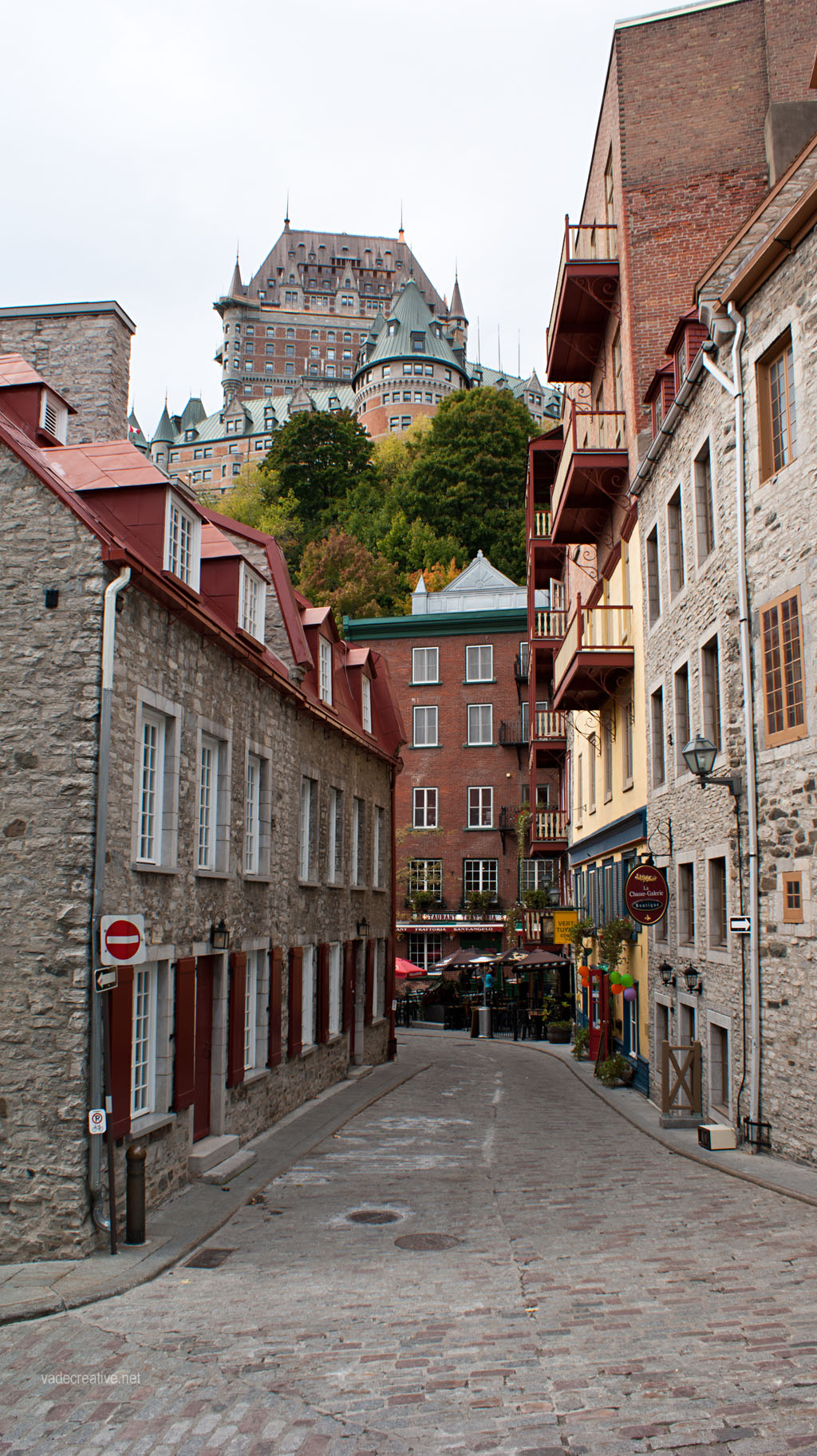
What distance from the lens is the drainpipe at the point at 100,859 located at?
357 inches

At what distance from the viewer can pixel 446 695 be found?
4222 cm

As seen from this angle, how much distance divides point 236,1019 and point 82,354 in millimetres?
8475

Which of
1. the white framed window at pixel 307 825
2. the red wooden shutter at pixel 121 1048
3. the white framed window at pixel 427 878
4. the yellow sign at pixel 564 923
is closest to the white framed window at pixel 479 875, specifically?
the white framed window at pixel 427 878

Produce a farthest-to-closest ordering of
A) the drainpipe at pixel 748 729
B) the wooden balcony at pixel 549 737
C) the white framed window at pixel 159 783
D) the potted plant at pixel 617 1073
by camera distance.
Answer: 1. the wooden balcony at pixel 549 737
2. the potted plant at pixel 617 1073
3. the drainpipe at pixel 748 729
4. the white framed window at pixel 159 783

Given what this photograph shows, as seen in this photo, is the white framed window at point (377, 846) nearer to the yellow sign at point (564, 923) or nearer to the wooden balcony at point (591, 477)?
the yellow sign at point (564, 923)

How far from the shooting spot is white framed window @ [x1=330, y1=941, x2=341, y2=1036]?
65.2 feet

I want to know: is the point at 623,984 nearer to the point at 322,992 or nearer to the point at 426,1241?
the point at 322,992

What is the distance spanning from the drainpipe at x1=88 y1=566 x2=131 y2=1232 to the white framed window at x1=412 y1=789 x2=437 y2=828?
3191 cm

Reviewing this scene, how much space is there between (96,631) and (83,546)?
0.74 meters

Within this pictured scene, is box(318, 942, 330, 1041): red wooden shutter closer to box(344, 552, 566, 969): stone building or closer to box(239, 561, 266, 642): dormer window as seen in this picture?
box(239, 561, 266, 642): dormer window

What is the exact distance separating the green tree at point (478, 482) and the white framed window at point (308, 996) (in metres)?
48.0

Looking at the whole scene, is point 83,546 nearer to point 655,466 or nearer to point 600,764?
point 655,466

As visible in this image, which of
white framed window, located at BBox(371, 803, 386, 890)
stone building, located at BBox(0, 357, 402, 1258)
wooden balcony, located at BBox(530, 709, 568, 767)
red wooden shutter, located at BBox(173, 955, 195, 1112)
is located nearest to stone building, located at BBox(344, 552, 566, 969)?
wooden balcony, located at BBox(530, 709, 568, 767)

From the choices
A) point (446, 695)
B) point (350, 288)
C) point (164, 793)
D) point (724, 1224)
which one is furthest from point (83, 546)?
point (350, 288)
